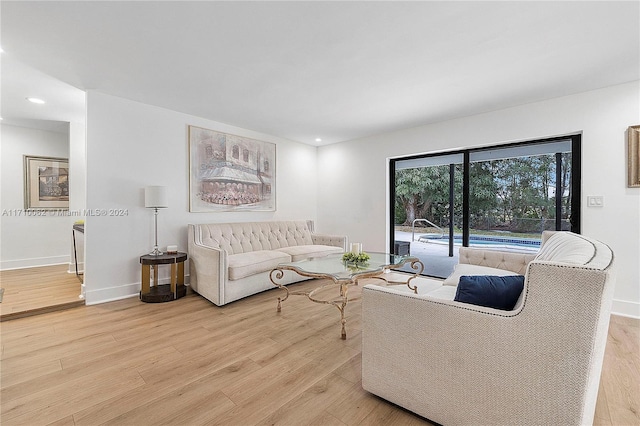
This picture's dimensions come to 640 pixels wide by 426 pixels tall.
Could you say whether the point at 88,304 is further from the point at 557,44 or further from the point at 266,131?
the point at 557,44

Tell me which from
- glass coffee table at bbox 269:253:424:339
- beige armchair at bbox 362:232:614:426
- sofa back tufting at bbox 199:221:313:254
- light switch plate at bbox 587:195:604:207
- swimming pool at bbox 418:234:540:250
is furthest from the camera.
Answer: sofa back tufting at bbox 199:221:313:254

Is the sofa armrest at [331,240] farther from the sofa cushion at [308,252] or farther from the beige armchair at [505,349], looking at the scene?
the beige armchair at [505,349]

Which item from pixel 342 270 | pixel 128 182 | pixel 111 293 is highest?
pixel 128 182

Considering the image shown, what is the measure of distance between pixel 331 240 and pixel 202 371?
116 inches

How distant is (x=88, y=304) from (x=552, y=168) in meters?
5.49

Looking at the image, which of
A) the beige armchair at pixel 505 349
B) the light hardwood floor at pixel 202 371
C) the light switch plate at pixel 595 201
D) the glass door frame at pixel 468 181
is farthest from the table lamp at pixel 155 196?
the light switch plate at pixel 595 201

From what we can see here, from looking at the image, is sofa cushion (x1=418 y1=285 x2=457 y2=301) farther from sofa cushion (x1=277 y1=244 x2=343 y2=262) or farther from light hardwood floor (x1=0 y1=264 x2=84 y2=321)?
light hardwood floor (x1=0 y1=264 x2=84 y2=321)

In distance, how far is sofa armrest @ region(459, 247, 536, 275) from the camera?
9.20ft

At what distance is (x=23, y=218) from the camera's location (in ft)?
14.7

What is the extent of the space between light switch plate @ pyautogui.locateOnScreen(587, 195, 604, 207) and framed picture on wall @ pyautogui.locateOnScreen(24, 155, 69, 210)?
293 inches

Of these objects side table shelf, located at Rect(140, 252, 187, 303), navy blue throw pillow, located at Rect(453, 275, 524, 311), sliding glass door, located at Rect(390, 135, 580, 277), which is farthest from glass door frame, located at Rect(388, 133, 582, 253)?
side table shelf, located at Rect(140, 252, 187, 303)

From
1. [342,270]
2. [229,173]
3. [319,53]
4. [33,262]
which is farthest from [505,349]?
[33,262]

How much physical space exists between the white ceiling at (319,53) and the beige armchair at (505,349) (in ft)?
5.21

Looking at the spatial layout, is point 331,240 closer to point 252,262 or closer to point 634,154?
point 252,262
